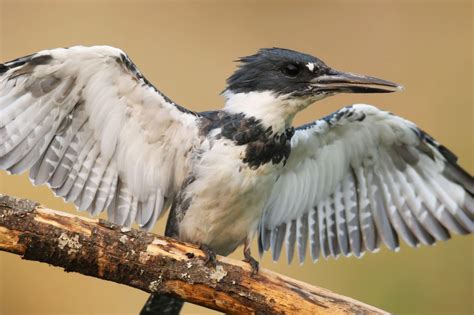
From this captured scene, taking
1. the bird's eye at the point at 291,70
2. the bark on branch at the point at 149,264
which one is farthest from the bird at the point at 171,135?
the bark on branch at the point at 149,264

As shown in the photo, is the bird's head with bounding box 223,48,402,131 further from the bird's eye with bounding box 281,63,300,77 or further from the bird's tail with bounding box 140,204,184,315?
the bird's tail with bounding box 140,204,184,315

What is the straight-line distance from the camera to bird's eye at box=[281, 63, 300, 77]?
3.47 m

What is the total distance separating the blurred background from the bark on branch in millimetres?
1893

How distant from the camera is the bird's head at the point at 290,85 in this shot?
3.45m

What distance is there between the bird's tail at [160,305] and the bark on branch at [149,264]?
621mm

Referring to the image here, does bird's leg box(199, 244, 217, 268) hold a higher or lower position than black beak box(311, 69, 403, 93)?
lower

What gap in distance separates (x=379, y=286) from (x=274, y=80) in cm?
201

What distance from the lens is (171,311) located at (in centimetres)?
375

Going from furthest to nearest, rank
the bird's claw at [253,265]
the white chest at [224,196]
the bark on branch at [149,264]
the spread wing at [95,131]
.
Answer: the white chest at [224,196]
the spread wing at [95,131]
the bird's claw at [253,265]
the bark on branch at [149,264]

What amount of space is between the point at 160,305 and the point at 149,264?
801 mm

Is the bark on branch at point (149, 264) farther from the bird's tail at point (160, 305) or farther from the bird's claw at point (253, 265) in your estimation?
the bird's tail at point (160, 305)

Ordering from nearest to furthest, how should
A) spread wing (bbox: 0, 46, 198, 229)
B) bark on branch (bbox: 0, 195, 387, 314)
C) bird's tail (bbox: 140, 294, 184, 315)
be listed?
bark on branch (bbox: 0, 195, 387, 314) < spread wing (bbox: 0, 46, 198, 229) < bird's tail (bbox: 140, 294, 184, 315)

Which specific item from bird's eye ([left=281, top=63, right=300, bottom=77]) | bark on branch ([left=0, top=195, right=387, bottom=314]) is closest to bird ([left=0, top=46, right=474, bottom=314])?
bird's eye ([left=281, top=63, right=300, bottom=77])

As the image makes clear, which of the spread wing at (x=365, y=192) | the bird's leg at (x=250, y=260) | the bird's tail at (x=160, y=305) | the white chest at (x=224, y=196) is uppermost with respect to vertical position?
the spread wing at (x=365, y=192)
